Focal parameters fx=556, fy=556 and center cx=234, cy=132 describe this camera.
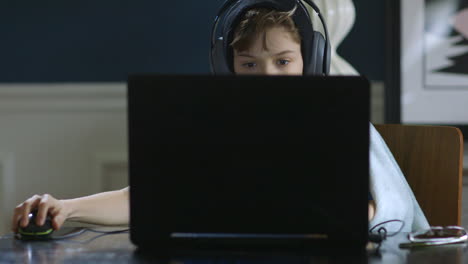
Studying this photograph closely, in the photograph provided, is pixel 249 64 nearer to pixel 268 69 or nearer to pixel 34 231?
pixel 268 69

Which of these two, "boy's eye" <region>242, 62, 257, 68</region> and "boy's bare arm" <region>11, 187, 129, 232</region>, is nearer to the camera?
"boy's bare arm" <region>11, 187, 129, 232</region>

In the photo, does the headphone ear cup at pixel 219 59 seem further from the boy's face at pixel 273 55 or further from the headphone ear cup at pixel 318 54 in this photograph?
the headphone ear cup at pixel 318 54

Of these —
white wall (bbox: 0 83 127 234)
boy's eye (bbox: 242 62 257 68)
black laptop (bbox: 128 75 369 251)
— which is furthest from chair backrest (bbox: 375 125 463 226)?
white wall (bbox: 0 83 127 234)

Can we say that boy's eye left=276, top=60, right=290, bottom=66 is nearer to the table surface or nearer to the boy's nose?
the boy's nose

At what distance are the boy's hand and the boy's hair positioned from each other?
20.8 inches

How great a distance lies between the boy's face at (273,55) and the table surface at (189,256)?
1.69 ft

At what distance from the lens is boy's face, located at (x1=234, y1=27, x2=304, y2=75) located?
1197 millimetres

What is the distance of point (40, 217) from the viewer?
2.74ft

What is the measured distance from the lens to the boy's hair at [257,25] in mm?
1201

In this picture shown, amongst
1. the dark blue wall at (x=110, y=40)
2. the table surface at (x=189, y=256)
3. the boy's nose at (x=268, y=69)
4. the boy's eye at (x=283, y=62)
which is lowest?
the table surface at (x=189, y=256)

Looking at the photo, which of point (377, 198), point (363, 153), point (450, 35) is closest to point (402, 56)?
point (450, 35)

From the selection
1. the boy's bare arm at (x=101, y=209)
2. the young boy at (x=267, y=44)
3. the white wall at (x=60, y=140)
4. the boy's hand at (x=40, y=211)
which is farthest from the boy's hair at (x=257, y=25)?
the white wall at (x=60, y=140)

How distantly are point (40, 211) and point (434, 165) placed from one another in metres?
0.82

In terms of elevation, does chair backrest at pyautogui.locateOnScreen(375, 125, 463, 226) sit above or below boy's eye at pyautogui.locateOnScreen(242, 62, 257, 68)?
below
